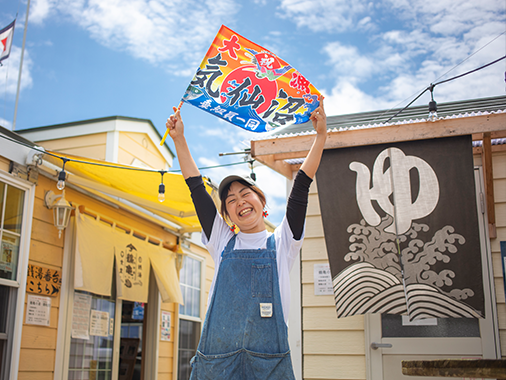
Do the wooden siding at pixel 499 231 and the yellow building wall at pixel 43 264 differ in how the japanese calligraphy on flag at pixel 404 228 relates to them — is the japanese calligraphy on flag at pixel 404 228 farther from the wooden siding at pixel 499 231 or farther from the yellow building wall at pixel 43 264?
the yellow building wall at pixel 43 264

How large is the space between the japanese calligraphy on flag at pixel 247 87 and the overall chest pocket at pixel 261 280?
1.03 metres

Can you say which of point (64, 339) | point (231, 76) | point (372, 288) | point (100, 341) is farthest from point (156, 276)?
point (231, 76)

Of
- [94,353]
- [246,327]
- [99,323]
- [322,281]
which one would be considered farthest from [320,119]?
[94,353]

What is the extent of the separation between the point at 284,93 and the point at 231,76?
323 mm

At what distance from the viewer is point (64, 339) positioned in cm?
575

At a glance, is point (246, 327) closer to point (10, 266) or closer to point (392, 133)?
point (392, 133)

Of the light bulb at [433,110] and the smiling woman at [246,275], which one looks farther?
the light bulb at [433,110]

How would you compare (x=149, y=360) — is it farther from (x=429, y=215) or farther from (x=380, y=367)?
(x=429, y=215)

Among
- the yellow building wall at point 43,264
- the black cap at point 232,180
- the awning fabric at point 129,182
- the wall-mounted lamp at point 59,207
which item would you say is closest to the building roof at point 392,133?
the black cap at point 232,180

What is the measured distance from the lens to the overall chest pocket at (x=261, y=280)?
2.09 m

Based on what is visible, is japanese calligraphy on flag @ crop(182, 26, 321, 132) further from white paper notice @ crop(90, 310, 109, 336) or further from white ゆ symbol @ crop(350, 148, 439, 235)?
white paper notice @ crop(90, 310, 109, 336)

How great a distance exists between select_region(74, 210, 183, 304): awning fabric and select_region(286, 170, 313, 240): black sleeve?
14.1 ft

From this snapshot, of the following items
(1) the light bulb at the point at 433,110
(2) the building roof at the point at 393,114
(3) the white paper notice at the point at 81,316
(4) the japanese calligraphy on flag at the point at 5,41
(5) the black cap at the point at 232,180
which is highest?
(4) the japanese calligraphy on flag at the point at 5,41

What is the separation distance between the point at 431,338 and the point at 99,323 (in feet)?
14.5
